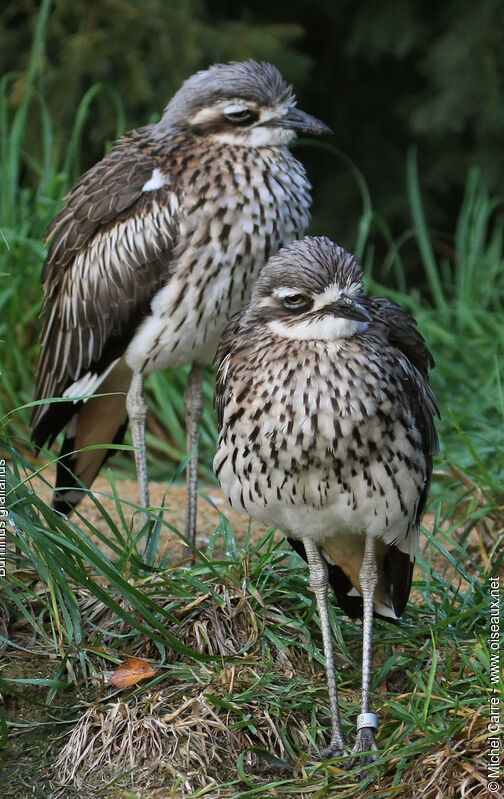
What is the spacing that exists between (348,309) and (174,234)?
1147 mm

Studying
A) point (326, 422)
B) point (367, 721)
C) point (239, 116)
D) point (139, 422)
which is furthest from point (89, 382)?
point (367, 721)

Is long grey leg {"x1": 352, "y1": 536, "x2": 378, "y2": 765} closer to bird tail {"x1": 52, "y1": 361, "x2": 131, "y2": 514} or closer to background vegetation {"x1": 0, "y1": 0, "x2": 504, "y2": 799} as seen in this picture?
background vegetation {"x1": 0, "y1": 0, "x2": 504, "y2": 799}

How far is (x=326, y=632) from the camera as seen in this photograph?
338cm

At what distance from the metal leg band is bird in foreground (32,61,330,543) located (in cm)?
133

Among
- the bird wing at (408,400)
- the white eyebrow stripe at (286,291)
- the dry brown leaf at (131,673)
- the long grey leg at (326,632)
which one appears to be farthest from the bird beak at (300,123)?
the dry brown leaf at (131,673)

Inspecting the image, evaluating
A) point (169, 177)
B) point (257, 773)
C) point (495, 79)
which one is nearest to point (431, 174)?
point (495, 79)

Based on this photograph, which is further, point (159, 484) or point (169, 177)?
point (159, 484)

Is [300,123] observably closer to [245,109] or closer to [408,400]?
[245,109]

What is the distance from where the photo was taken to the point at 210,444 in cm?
564

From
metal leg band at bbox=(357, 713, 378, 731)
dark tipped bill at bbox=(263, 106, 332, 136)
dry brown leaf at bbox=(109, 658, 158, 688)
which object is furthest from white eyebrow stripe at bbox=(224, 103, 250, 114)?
metal leg band at bbox=(357, 713, 378, 731)

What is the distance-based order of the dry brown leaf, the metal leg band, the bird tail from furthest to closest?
1. the bird tail
2. the dry brown leaf
3. the metal leg band

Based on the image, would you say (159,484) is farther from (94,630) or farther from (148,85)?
(148,85)

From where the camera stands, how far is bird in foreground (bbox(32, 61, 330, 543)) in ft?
13.6

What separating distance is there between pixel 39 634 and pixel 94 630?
169 mm
